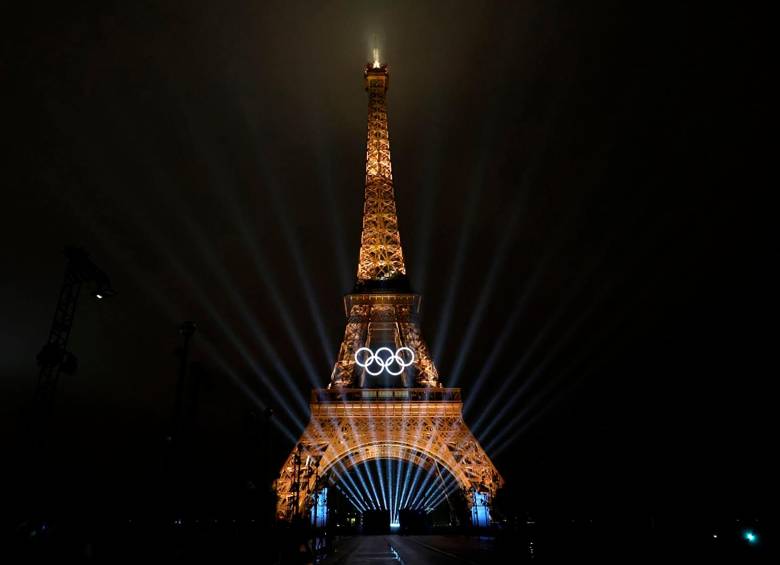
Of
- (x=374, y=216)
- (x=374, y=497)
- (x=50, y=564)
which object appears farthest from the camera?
(x=374, y=497)

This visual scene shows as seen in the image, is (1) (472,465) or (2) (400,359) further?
(2) (400,359)

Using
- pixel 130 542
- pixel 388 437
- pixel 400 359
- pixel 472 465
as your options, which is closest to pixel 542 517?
pixel 472 465

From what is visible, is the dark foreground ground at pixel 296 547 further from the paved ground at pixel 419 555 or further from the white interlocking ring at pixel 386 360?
the white interlocking ring at pixel 386 360

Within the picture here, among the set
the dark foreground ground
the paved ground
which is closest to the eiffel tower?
the paved ground

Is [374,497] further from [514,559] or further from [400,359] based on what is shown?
[514,559]

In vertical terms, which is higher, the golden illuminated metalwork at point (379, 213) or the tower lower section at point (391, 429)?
the golden illuminated metalwork at point (379, 213)

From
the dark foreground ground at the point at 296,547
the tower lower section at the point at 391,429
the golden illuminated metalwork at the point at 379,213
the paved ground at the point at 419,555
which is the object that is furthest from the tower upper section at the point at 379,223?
the dark foreground ground at the point at 296,547
